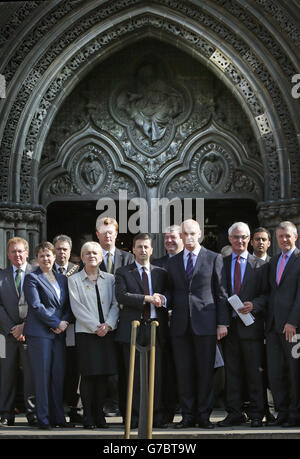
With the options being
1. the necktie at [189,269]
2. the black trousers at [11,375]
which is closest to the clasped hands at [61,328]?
the black trousers at [11,375]

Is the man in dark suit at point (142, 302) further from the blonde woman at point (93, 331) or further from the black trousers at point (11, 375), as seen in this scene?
the black trousers at point (11, 375)

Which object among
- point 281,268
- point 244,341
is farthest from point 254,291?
point 244,341

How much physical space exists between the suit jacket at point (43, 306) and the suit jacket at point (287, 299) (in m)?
1.79

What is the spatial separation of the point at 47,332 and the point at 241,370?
68.9 inches

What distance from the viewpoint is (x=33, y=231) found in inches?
442

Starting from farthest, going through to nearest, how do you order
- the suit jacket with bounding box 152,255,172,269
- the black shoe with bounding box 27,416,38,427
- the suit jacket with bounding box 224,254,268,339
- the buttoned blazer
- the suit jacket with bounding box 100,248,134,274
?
the suit jacket with bounding box 152,255,172,269 → the suit jacket with bounding box 100,248,134,274 → the black shoe with bounding box 27,416,38,427 → the suit jacket with bounding box 224,254,268,339 → the buttoned blazer

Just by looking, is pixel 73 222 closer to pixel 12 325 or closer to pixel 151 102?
pixel 151 102

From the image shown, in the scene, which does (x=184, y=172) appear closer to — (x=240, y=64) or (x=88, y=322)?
(x=240, y=64)

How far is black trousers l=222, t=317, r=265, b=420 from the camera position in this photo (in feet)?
25.6

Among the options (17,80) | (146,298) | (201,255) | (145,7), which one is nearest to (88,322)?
(146,298)

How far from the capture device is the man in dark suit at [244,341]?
7.78m

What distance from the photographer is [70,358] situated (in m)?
8.34

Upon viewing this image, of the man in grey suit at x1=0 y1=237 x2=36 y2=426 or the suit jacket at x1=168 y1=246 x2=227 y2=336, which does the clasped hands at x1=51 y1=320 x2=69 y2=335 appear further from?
the suit jacket at x1=168 y1=246 x2=227 y2=336

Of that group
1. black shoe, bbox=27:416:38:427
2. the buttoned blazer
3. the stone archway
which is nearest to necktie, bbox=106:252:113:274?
the buttoned blazer
